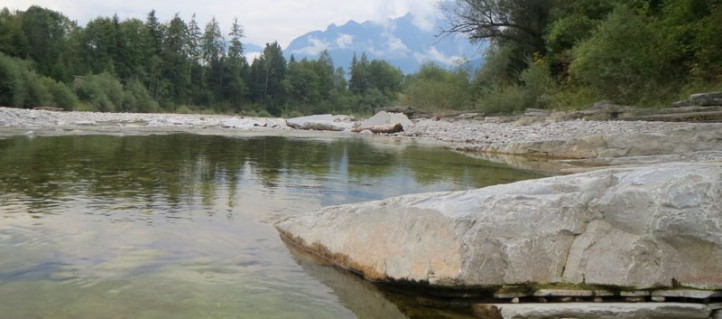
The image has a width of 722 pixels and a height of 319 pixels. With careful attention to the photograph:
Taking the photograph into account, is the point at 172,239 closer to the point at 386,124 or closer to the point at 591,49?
the point at 591,49

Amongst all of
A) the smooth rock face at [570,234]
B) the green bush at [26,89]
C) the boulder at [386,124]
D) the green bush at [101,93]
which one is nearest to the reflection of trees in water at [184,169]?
the smooth rock face at [570,234]

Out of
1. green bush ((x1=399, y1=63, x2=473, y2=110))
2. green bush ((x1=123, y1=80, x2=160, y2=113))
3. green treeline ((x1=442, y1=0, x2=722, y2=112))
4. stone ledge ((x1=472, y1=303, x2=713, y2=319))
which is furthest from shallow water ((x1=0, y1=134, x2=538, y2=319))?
green bush ((x1=123, y1=80, x2=160, y2=113))

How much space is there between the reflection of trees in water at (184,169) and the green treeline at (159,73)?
35.8 meters

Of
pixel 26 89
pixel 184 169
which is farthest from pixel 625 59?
pixel 26 89

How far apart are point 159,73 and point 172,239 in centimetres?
8587

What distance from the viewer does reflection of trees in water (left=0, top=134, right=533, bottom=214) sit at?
6.57 m

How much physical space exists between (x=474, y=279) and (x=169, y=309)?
1867mm

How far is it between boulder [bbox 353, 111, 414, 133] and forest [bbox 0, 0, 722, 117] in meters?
4.84

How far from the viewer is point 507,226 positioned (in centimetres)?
322

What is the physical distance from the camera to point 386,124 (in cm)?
2880

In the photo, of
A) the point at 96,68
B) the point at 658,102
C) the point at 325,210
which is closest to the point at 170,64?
the point at 96,68

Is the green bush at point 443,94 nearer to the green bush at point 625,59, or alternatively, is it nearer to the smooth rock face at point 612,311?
the green bush at point 625,59

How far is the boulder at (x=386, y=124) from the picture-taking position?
27.0 m

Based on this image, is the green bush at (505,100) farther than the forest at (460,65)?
Yes
